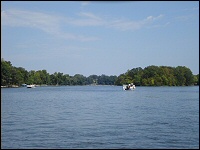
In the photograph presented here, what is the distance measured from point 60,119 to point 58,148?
10.2 m

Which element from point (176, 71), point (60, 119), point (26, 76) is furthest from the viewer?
point (26, 76)

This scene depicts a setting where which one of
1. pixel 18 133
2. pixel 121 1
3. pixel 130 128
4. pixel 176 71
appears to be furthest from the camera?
pixel 176 71

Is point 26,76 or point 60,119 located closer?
point 60,119

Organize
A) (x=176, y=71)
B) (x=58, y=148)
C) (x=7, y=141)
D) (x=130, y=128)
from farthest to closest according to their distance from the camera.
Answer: (x=176, y=71), (x=130, y=128), (x=7, y=141), (x=58, y=148)

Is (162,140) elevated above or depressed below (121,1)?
below

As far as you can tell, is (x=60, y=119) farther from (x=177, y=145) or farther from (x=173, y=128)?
(x=177, y=145)

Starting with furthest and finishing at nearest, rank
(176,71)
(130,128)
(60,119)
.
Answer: (176,71) → (60,119) → (130,128)

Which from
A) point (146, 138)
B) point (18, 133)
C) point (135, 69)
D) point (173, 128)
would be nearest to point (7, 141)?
point (18, 133)

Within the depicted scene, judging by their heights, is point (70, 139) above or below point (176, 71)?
below

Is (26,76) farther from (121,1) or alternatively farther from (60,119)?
(121,1)

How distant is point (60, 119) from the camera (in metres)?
25.4

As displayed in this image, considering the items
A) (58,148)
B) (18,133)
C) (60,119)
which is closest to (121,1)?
(58,148)

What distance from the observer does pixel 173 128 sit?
2100cm

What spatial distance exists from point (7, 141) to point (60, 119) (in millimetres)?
8645
